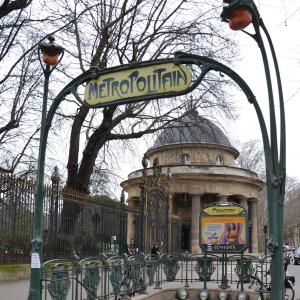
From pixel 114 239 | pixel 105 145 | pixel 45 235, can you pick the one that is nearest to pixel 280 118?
pixel 45 235

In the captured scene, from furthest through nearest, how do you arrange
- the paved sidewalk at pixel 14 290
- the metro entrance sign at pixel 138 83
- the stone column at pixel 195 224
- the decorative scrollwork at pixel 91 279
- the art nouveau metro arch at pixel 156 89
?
1. the stone column at pixel 195 224
2. the paved sidewalk at pixel 14 290
3. the decorative scrollwork at pixel 91 279
4. the metro entrance sign at pixel 138 83
5. the art nouveau metro arch at pixel 156 89

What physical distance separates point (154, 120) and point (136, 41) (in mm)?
3809

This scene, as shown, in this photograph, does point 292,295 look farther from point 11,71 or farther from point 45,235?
point 11,71

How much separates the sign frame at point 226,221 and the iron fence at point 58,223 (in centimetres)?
346

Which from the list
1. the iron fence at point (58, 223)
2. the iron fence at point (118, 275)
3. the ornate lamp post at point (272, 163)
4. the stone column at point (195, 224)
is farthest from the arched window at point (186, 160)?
the ornate lamp post at point (272, 163)

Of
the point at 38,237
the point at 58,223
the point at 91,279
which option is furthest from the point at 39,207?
the point at 58,223

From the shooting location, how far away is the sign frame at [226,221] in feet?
54.9

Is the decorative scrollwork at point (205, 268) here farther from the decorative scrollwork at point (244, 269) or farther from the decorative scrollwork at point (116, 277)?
the decorative scrollwork at point (116, 277)

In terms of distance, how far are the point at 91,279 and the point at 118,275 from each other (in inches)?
65.5

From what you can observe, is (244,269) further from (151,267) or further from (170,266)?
(151,267)

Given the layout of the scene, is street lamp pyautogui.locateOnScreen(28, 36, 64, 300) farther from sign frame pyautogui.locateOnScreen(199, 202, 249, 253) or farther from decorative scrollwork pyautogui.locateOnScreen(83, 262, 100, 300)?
sign frame pyautogui.locateOnScreen(199, 202, 249, 253)

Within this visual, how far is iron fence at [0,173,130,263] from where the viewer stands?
14820mm

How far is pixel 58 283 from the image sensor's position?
8.43 metres

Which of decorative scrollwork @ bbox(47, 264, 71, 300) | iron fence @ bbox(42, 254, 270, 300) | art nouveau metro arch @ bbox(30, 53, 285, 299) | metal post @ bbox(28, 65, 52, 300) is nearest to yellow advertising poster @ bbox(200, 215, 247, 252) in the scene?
iron fence @ bbox(42, 254, 270, 300)
